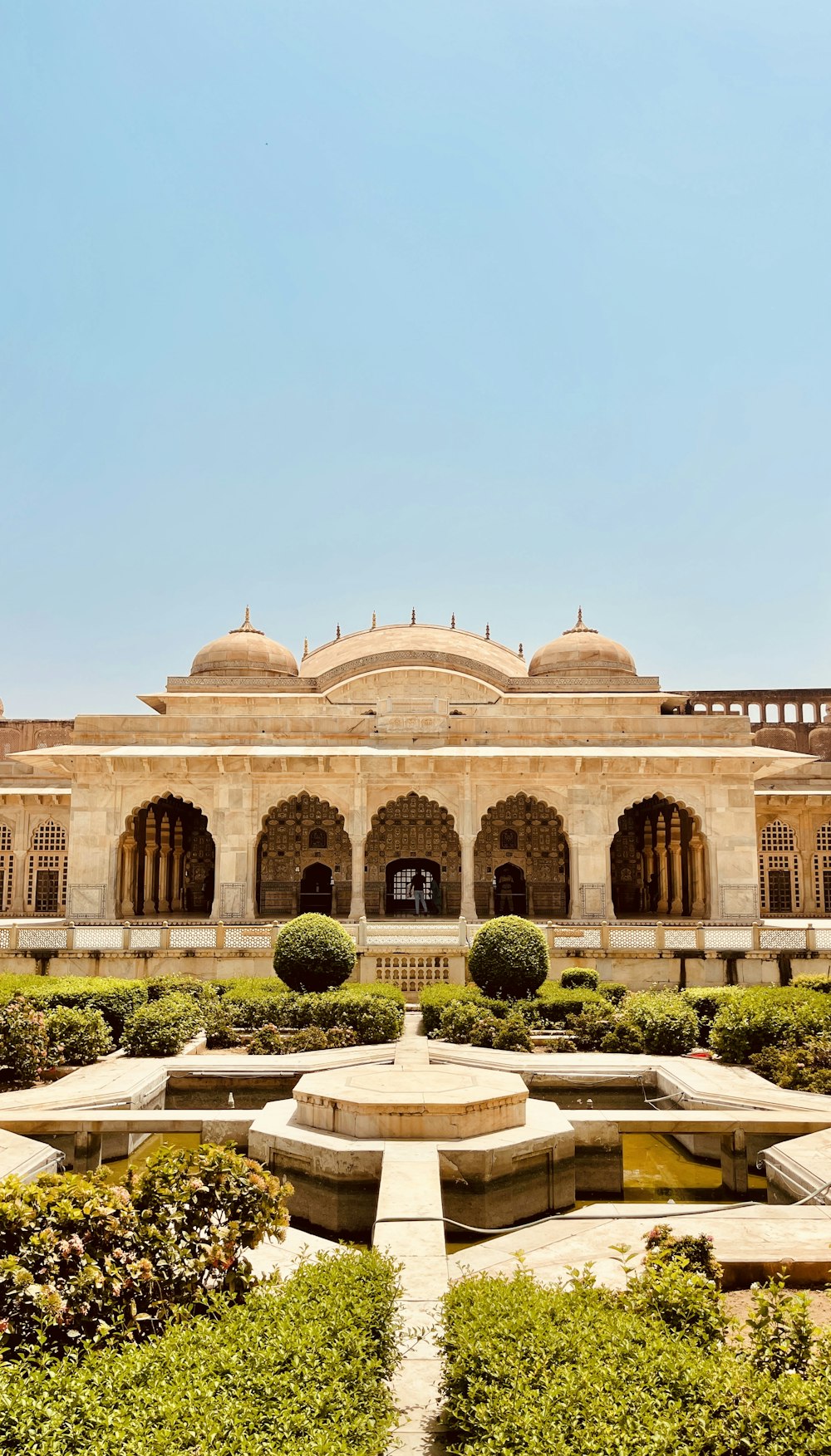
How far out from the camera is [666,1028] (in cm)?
1181

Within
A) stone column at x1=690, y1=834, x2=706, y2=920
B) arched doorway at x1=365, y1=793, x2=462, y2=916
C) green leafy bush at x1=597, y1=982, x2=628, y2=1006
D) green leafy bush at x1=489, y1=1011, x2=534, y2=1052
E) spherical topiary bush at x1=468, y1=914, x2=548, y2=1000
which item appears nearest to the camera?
green leafy bush at x1=489, y1=1011, x2=534, y2=1052

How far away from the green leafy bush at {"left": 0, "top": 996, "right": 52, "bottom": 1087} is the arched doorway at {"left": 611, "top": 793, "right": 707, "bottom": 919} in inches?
529

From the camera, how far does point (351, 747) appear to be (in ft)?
67.9

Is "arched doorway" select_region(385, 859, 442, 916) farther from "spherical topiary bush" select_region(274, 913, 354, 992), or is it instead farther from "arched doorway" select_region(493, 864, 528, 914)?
"spherical topiary bush" select_region(274, 913, 354, 992)

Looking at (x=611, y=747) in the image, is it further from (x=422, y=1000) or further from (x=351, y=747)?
(x=422, y=1000)

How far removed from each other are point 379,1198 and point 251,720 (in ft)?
53.3

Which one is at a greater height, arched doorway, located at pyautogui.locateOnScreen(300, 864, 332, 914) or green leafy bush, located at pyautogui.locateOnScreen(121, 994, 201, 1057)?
arched doorway, located at pyautogui.locateOnScreen(300, 864, 332, 914)

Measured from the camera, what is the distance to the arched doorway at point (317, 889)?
78.1 ft

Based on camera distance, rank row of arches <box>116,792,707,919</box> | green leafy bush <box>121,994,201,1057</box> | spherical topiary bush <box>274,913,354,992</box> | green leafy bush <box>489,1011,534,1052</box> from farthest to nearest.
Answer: row of arches <box>116,792,707,919</box>, spherical topiary bush <box>274,913,354,992</box>, green leafy bush <box>489,1011,534,1052</box>, green leafy bush <box>121,994,201,1057</box>

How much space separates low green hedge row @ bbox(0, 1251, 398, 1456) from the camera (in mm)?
3158

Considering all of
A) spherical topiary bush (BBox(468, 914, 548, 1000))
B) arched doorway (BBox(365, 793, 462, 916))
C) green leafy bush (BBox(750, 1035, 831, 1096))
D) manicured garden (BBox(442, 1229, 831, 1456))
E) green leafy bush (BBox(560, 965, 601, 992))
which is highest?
arched doorway (BBox(365, 793, 462, 916))

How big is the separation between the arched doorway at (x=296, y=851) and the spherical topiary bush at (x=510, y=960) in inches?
391

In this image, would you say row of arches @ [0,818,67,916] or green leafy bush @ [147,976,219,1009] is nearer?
green leafy bush @ [147,976,219,1009]

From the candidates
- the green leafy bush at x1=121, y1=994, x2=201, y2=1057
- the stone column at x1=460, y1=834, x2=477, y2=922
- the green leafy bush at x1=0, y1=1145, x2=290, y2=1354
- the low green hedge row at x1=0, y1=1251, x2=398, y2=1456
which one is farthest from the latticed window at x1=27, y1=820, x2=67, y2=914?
the low green hedge row at x1=0, y1=1251, x2=398, y2=1456
